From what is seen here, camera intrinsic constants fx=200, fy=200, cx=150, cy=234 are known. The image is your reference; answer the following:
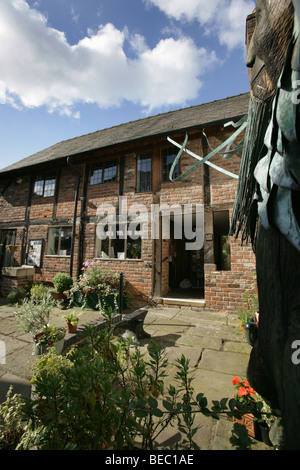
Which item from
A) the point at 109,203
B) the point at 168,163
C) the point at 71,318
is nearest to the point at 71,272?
the point at 109,203

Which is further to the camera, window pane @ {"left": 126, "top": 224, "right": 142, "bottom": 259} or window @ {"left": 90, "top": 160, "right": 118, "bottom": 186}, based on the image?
window @ {"left": 90, "top": 160, "right": 118, "bottom": 186}

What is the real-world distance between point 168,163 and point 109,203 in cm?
274

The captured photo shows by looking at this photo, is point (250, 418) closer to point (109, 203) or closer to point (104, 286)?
point (104, 286)

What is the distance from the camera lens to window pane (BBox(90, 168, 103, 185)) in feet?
27.9

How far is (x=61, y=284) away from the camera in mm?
7457

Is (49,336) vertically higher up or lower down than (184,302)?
higher up

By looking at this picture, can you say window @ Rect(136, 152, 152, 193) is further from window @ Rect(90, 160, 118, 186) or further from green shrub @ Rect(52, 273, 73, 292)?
green shrub @ Rect(52, 273, 73, 292)

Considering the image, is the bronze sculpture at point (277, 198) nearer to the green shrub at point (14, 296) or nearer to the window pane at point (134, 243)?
the window pane at point (134, 243)

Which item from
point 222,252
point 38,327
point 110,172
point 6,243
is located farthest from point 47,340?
point 222,252

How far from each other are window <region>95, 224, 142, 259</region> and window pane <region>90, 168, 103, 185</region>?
2106 mm

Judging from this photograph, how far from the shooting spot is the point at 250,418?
5.77ft

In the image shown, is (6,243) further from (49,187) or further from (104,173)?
(104,173)

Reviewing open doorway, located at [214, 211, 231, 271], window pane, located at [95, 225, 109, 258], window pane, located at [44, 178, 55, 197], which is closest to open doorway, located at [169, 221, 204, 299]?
open doorway, located at [214, 211, 231, 271]

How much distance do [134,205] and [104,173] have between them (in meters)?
2.25
